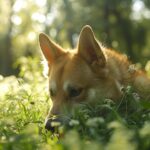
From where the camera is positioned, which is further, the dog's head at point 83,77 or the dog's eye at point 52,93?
the dog's eye at point 52,93

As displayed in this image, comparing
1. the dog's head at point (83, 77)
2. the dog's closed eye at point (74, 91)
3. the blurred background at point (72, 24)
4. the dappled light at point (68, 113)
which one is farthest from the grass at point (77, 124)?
the blurred background at point (72, 24)

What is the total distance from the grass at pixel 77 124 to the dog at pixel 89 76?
39 centimetres

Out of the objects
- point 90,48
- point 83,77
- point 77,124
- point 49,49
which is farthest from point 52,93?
point 77,124

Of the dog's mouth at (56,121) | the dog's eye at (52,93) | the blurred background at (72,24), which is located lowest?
the dog's mouth at (56,121)

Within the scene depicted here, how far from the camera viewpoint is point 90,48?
6.70m

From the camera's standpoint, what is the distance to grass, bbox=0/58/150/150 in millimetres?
3602

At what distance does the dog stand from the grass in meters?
0.39

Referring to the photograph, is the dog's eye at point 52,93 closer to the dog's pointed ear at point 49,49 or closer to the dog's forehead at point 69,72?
the dog's forehead at point 69,72

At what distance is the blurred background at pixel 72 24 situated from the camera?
40.5m

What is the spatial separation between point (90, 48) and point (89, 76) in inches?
16.3

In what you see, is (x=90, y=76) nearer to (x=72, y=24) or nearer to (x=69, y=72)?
(x=69, y=72)

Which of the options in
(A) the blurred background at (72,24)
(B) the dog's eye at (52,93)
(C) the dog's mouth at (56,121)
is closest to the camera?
(C) the dog's mouth at (56,121)

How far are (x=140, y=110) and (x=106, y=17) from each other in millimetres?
38669

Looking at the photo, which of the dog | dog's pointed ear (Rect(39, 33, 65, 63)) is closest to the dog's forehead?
the dog
